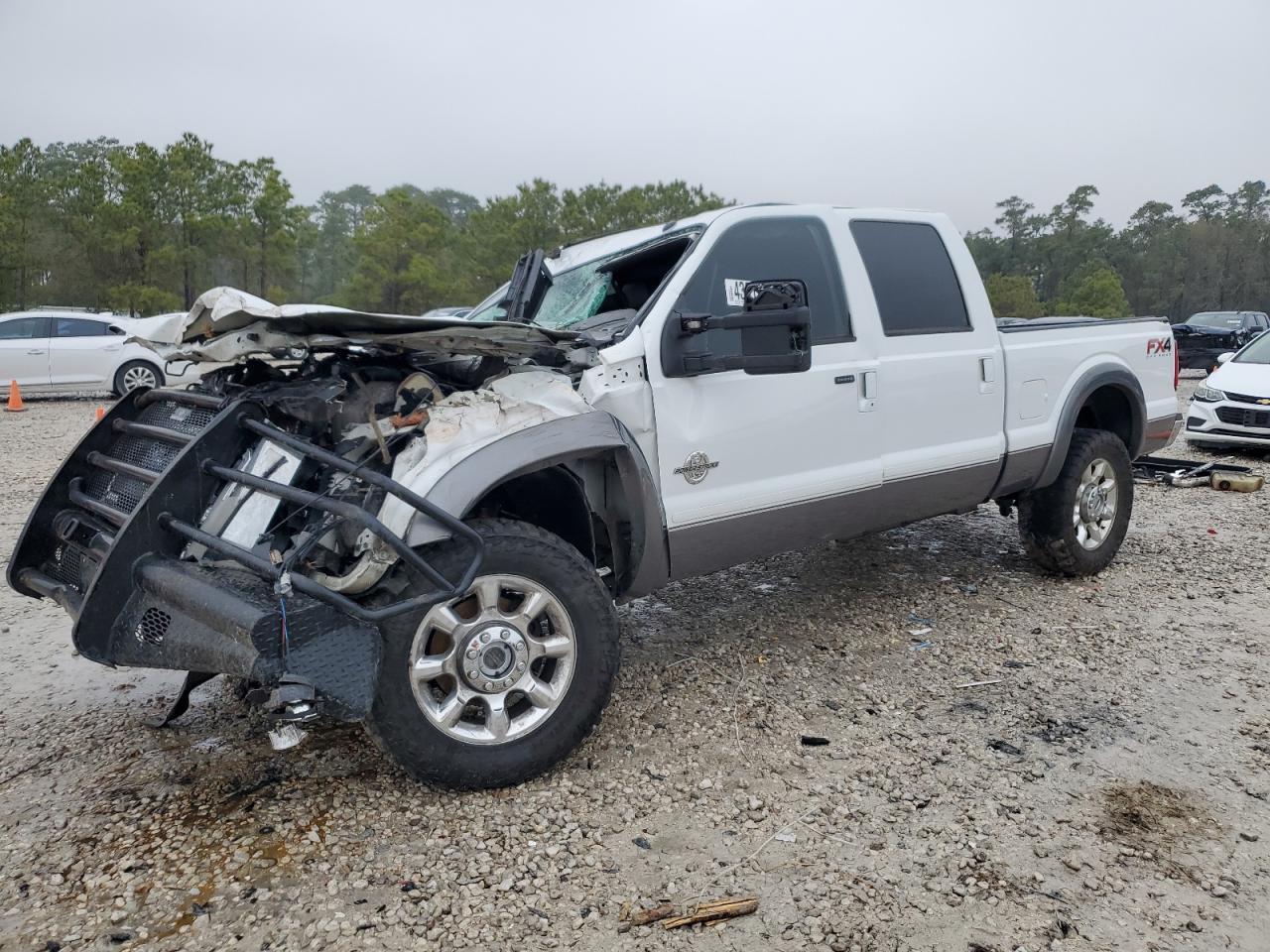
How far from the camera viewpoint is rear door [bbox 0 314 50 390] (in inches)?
561

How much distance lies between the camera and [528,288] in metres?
4.54

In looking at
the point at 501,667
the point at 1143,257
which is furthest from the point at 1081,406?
the point at 1143,257

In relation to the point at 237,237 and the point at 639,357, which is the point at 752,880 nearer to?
the point at 639,357

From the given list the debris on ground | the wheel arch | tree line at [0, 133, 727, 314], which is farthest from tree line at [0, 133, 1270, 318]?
the debris on ground

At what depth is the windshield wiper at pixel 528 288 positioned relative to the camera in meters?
4.51

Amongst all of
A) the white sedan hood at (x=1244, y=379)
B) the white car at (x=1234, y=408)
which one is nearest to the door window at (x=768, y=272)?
the white car at (x=1234, y=408)

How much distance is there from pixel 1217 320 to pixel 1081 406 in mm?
20856

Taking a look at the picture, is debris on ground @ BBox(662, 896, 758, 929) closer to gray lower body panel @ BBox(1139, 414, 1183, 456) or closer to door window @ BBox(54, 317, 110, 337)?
gray lower body panel @ BBox(1139, 414, 1183, 456)

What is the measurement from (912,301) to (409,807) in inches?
123

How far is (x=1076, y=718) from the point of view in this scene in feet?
11.8

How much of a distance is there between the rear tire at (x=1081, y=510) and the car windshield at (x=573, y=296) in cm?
276

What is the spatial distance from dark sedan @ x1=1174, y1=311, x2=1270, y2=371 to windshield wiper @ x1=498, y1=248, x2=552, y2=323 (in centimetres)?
2054

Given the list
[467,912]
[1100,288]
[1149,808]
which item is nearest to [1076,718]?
[1149,808]

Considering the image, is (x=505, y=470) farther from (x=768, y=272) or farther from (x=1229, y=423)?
(x=1229, y=423)
